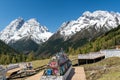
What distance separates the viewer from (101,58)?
80.9 metres

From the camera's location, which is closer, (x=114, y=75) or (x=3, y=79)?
(x=114, y=75)

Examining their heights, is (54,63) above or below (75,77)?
above

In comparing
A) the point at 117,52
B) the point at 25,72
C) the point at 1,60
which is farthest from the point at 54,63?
the point at 1,60

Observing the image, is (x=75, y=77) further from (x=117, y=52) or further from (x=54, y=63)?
(x=117, y=52)

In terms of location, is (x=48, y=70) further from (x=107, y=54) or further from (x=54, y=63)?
(x=107, y=54)

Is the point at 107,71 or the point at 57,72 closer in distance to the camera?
the point at 57,72

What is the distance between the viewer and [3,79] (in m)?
59.5

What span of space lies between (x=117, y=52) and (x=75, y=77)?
81.6ft

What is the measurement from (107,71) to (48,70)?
13.6 meters

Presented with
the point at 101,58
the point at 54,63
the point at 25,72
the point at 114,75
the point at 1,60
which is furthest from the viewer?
the point at 1,60

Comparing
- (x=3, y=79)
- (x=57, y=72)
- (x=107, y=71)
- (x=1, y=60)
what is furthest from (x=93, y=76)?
(x=1, y=60)

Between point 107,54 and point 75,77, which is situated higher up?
point 107,54

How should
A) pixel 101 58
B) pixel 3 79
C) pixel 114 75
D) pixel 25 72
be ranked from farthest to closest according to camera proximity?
pixel 101 58 < pixel 25 72 < pixel 3 79 < pixel 114 75

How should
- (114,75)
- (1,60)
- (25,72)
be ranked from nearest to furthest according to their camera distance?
(114,75) → (25,72) → (1,60)
